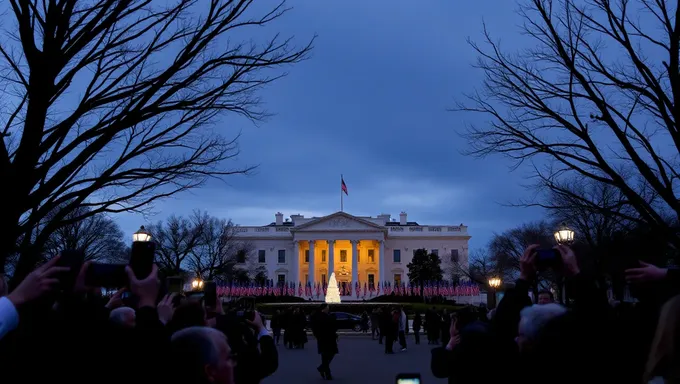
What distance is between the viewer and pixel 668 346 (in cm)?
285

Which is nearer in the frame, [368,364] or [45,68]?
[45,68]

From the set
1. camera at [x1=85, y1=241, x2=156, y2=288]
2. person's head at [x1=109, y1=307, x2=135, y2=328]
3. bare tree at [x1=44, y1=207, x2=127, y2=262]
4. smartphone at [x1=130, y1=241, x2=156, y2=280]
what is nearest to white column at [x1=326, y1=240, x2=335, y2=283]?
bare tree at [x1=44, y1=207, x2=127, y2=262]

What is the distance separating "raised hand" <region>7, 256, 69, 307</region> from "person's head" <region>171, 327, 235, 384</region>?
68cm

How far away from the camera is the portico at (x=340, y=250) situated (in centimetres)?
9450

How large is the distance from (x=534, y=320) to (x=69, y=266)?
95.4 inches

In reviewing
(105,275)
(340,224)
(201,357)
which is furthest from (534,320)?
(340,224)

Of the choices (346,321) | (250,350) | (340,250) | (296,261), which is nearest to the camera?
(250,350)

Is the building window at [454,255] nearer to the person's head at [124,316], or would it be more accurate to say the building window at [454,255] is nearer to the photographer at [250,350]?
the photographer at [250,350]

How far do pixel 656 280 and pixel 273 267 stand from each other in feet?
318

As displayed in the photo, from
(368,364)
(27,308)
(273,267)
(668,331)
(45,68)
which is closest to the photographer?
(668,331)

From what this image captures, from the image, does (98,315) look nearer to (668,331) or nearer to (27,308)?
(27,308)

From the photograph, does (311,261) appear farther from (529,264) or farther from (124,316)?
(529,264)

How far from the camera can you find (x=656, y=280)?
153 inches

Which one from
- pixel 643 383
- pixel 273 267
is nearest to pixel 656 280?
pixel 643 383
